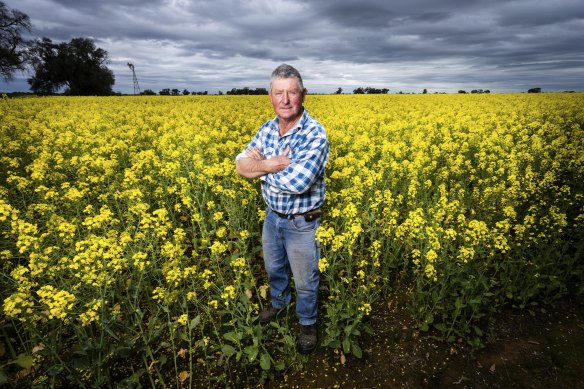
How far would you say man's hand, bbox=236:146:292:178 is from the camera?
8.54 feet

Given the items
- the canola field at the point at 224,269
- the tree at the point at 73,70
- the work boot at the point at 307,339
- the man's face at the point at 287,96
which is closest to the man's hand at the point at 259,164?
the man's face at the point at 287,96

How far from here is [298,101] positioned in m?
2.67

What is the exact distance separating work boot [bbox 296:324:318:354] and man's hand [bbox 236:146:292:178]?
174 cm

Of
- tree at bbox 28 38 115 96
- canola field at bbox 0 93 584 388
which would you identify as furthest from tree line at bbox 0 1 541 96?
canola field at bbox 0 93 584 388

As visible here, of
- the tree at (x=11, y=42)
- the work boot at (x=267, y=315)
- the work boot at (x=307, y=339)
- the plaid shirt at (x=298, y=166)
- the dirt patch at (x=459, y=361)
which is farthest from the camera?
the tree at (x=11, y=42)

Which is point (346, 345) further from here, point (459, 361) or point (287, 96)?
point (287, 96)

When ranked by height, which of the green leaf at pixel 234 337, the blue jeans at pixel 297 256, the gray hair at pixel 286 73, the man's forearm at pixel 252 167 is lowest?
the green leaf at pixel 234 337

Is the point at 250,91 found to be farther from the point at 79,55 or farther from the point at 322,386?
the point at 322,386

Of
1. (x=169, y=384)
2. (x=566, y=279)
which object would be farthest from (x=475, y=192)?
(x=169, y=384)

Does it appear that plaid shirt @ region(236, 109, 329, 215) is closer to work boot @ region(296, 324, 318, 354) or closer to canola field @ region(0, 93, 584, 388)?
canola field @ region(0, 93, 584, 388)

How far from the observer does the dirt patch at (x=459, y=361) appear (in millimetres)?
3016

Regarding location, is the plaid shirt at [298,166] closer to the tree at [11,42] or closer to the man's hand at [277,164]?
the man's hand at [277,164]

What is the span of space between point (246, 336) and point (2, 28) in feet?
170

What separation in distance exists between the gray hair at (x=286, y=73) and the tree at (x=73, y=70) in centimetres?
5967
